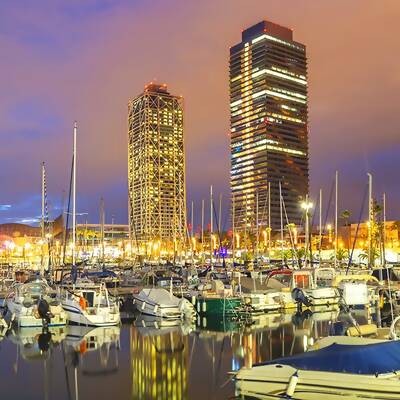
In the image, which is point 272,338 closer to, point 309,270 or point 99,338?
point 99,338

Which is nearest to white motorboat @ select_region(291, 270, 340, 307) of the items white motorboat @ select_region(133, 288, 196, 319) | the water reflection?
white motorboat @ select_region(133, 288, 196, 319)

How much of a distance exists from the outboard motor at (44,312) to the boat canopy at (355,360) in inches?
796

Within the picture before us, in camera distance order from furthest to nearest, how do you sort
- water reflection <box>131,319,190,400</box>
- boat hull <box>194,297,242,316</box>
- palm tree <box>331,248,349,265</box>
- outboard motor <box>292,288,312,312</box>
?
1. palm tree <box>331,248,349,265</box>
2. outboard motor <box>292,288,312,312</box>
3. boat hull <box>194,297,242,316</box>
4. water reflection <box>131,319,190,400</box>

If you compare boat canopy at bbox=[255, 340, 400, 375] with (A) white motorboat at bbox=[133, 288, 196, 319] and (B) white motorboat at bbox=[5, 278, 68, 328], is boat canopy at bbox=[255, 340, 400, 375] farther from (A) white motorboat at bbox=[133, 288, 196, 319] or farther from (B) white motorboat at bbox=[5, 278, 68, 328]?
(A) white motorboat at bbox=[133, 288, 196, 319]

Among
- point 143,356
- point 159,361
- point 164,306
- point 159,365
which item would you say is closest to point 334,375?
point 159,365

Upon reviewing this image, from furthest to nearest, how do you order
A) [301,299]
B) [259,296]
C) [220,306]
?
[301,299] < [259,296] < [220,306]

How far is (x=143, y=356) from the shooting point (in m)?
23.5

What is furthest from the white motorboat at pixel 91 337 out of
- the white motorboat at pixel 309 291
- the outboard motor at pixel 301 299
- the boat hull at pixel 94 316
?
the white motorboat at pixel 309 291

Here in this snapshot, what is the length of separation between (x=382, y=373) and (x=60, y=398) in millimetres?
9687

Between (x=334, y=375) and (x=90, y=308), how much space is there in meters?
20.9

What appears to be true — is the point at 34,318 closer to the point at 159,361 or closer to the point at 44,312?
the point at 44,312

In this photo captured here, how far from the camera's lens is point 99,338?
28.6 meters

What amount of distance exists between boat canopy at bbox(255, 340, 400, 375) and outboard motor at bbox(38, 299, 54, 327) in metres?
20.2

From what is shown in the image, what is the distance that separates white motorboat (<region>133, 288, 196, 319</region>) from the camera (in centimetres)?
3572
